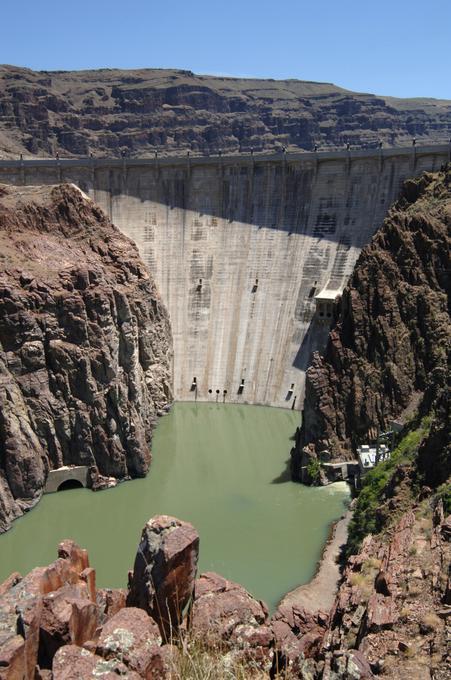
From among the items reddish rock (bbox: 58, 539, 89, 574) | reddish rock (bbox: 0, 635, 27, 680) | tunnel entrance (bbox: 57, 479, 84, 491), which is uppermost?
reddish rock (bbox: 0, 635, 27, 680)

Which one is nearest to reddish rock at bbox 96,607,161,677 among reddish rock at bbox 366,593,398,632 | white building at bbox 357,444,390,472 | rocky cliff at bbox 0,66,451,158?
reddish rock at bbox 366,593,398,632

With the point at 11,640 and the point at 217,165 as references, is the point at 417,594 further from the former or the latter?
the point at 217,165

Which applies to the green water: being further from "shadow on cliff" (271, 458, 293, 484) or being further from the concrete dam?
the concrete dam

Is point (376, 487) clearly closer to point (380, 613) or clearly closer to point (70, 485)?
point (380, 613)

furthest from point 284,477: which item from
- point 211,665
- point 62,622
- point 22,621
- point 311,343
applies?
point 211,665

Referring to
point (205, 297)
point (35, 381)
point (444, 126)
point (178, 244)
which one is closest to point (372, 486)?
point (35, 381)
